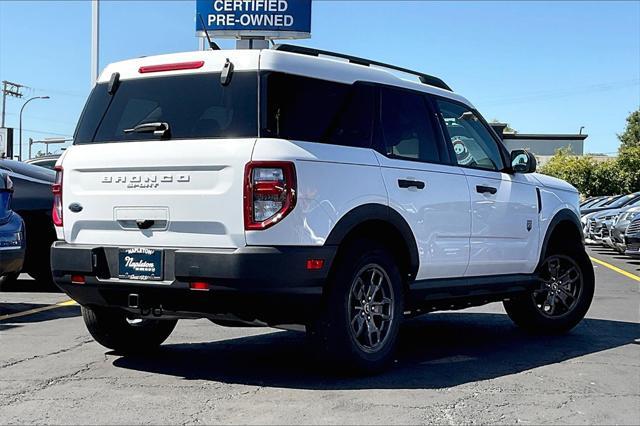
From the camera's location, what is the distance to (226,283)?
15.9ft

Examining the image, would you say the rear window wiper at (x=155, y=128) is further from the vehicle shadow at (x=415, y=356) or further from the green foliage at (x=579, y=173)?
the green foliage at (x=579, y=173)

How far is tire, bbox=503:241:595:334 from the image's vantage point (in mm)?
7648

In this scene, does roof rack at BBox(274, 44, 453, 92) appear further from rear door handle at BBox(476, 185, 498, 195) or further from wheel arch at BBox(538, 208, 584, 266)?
wheel arch at BBox(538, 208, 584, 266)

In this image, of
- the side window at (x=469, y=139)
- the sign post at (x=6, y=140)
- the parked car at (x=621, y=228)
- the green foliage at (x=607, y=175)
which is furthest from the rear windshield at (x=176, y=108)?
the green foliage at (x=607, y=175)

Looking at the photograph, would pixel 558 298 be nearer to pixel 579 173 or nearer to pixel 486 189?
pixel 486 189

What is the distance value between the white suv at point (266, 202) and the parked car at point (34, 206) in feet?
14.6

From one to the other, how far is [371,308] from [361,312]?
10cm

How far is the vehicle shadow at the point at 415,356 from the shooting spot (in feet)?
17.9

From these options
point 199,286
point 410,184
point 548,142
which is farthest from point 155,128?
point 548,142

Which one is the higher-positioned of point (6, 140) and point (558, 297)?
point (6, 140)

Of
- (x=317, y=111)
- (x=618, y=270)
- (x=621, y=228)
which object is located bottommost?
(x=618, y=270)

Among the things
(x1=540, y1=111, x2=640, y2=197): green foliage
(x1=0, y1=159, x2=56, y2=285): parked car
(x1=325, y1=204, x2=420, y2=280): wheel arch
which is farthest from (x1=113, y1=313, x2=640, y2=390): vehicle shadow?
(x1=540, y1=111, x2=640, y2=197): green foliage

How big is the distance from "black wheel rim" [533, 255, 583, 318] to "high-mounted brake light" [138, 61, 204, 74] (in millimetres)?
3951

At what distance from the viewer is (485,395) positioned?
5.04m
